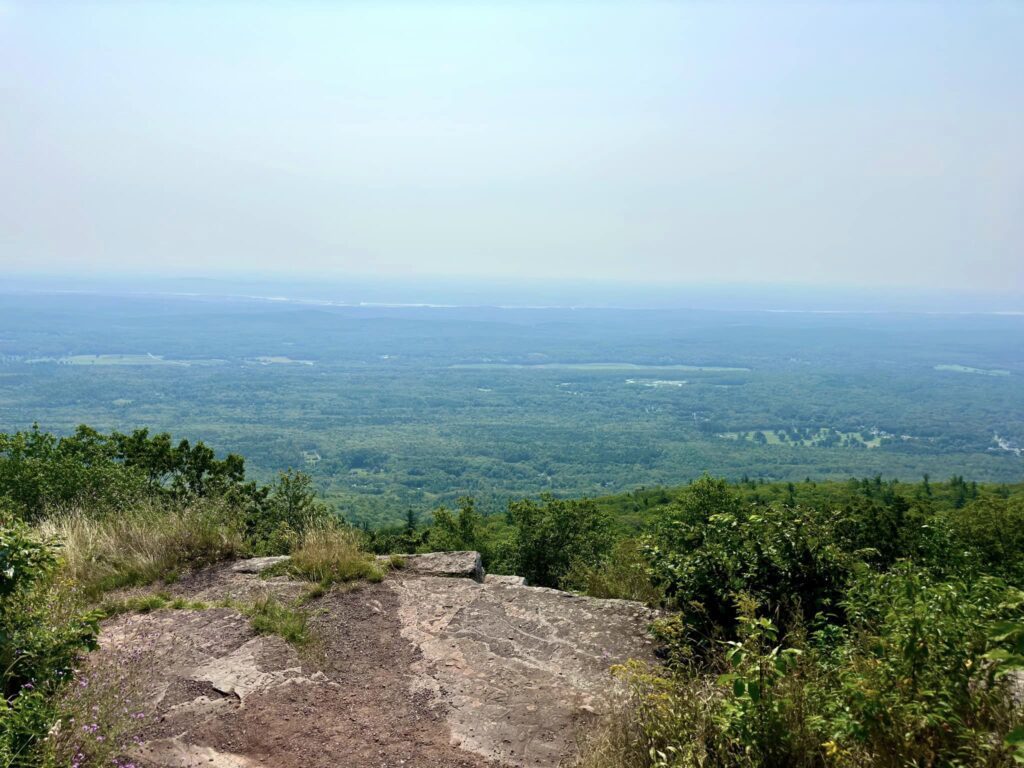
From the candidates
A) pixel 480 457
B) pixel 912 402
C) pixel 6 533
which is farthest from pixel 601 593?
pixel 912 402

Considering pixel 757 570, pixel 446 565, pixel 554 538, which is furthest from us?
pixel 554 538

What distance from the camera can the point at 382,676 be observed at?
497 cm

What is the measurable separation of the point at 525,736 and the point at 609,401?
5583 inches

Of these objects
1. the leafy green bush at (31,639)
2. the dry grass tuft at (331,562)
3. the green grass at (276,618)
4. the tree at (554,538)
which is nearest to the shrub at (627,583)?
the dry grass tuft at (331,562)

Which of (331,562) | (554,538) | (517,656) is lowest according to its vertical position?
(554,538)

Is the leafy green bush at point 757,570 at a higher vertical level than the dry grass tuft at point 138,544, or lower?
higher

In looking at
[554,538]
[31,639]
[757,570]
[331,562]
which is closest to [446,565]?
[331,562]

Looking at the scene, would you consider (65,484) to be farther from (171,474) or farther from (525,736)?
(525,736)

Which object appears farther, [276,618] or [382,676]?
[276,618]

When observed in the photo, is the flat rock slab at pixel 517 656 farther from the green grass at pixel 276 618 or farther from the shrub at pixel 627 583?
the green grass at pixel 276 618

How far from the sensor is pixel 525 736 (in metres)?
4.18

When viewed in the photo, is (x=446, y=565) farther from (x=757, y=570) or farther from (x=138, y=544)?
(x=757, y=570)

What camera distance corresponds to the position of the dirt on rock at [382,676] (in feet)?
13.0

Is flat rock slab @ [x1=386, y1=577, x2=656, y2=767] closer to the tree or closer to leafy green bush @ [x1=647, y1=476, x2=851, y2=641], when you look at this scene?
leafy green bush @ [x1=647, y1=476, x2=851, y2=641]
